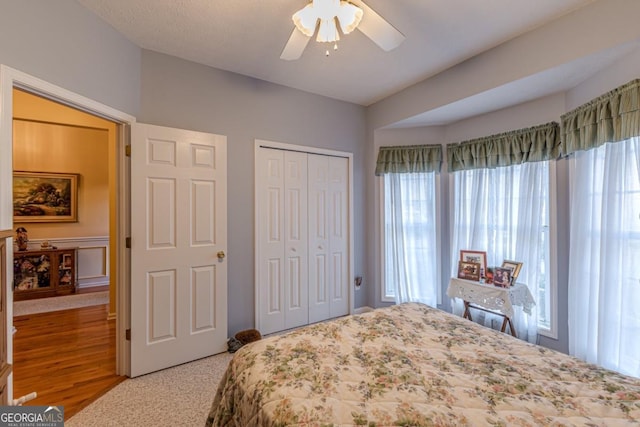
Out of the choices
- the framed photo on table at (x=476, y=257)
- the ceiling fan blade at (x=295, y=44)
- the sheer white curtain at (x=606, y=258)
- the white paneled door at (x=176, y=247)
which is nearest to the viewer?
the ceiling fan blade at (x=295, y=44)

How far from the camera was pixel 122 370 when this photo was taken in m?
2.22

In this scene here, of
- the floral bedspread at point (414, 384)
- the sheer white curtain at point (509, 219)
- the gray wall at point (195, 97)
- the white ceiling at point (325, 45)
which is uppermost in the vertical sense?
the white ceiling at point (325, 45)

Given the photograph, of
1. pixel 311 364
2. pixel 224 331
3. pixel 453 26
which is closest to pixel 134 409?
pixel 224 331

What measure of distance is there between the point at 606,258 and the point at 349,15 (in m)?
2.32

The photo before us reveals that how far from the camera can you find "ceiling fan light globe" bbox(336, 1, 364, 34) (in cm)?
155

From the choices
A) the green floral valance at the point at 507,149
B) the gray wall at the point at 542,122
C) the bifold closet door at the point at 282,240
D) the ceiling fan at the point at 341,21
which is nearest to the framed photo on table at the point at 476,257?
the gray wall at the point at 542,122

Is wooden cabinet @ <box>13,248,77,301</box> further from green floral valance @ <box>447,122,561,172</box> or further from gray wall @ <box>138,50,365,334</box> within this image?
green floral valance @ <box>447,122,561,172</box>

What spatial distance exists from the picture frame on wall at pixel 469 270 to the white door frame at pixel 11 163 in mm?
3057

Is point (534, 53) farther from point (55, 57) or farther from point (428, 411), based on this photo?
point (55, 57)

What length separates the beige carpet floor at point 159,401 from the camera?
1.74 metres

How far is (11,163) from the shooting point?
1410mm

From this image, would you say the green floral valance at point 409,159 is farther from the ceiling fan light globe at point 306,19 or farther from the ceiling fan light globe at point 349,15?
the ceiling fan light globe at point 306,19

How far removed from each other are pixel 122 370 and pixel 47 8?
98.5 inches

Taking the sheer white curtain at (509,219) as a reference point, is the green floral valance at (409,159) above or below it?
above
